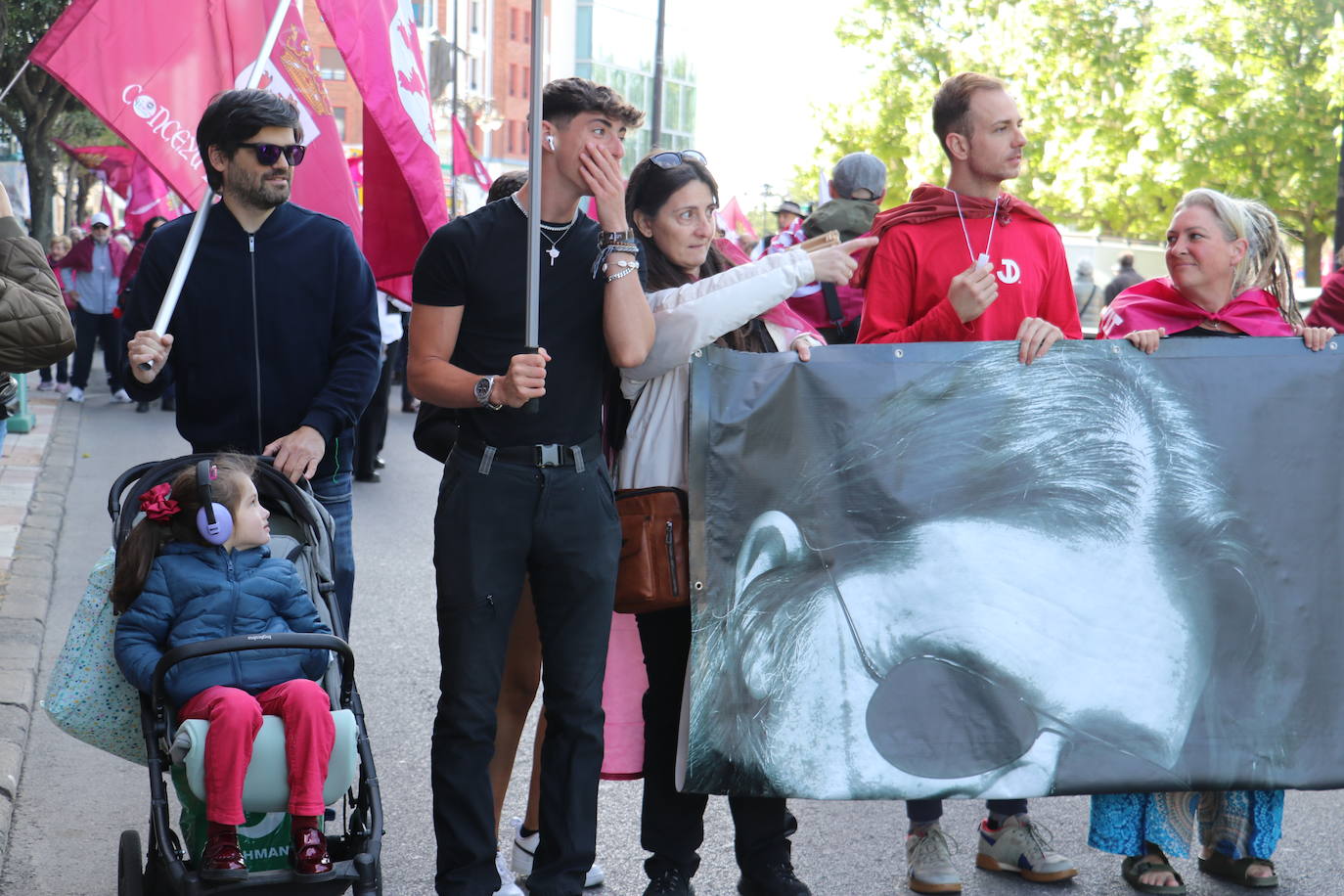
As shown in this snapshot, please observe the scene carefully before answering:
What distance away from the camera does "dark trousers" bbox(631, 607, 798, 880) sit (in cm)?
429

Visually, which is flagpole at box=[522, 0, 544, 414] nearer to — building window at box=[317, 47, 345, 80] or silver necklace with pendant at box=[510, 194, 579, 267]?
silver necklace with pendant at box=[510, 194, 579, 267]

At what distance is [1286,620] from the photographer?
4.37 metres

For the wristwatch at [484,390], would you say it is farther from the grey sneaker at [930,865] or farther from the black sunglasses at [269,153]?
the grey sneaker at [930,865]

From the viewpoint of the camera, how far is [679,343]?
4016mm

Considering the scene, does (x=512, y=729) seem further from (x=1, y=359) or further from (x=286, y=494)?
(x=1, y=359)

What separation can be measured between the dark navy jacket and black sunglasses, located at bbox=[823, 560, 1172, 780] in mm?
1515

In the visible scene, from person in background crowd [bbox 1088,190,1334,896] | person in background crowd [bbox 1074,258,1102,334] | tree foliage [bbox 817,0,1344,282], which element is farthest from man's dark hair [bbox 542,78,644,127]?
tree foliage [bbox 817,0,1344,282]

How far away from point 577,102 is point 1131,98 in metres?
30.1

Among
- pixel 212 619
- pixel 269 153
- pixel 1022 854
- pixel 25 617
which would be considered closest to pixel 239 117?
pixel 269 153

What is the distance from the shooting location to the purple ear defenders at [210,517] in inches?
147

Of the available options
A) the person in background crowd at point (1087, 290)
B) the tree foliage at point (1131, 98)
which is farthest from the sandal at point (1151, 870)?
the tree foliage at point (1131, 98)

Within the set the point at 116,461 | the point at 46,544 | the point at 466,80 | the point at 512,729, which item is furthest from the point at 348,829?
the point at 466,80

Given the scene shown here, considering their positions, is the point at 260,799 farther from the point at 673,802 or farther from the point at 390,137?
the point at 390,137

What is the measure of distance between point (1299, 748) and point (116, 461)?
10.4 meters
